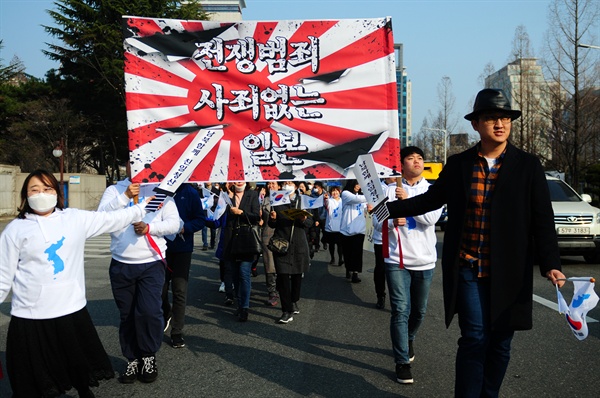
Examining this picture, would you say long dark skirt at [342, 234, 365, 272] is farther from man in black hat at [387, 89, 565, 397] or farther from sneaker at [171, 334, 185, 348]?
man in black hat at [387, 89, 565, 397]

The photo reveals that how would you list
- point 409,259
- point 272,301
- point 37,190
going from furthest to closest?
point 272,301
point 409,259
point 37,190

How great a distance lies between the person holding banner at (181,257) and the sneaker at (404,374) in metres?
2.46

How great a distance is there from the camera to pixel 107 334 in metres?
6.70

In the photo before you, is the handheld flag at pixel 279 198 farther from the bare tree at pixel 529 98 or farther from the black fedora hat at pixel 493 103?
the bare tree at pixel 529 98

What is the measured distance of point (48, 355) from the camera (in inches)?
151

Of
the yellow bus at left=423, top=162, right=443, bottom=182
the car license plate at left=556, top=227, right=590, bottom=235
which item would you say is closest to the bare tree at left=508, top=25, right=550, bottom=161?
the yellow bus at left=423, top=162, right=443, bottom=182

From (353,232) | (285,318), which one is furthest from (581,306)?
(353,232)

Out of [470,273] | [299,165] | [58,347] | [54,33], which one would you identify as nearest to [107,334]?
[58,347]

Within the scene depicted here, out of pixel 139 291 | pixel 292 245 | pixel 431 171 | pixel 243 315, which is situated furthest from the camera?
pixel 431 171

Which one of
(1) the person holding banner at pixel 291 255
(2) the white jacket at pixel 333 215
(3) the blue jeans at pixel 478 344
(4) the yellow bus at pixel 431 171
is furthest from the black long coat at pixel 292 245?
(4) the yellow bus at pixel 431 171

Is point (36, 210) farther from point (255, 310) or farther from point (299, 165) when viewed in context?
point (255, 310)

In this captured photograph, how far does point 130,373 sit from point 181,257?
1.64 metres

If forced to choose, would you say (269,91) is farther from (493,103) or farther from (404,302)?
(404,302)

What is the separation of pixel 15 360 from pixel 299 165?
8.31 feet
